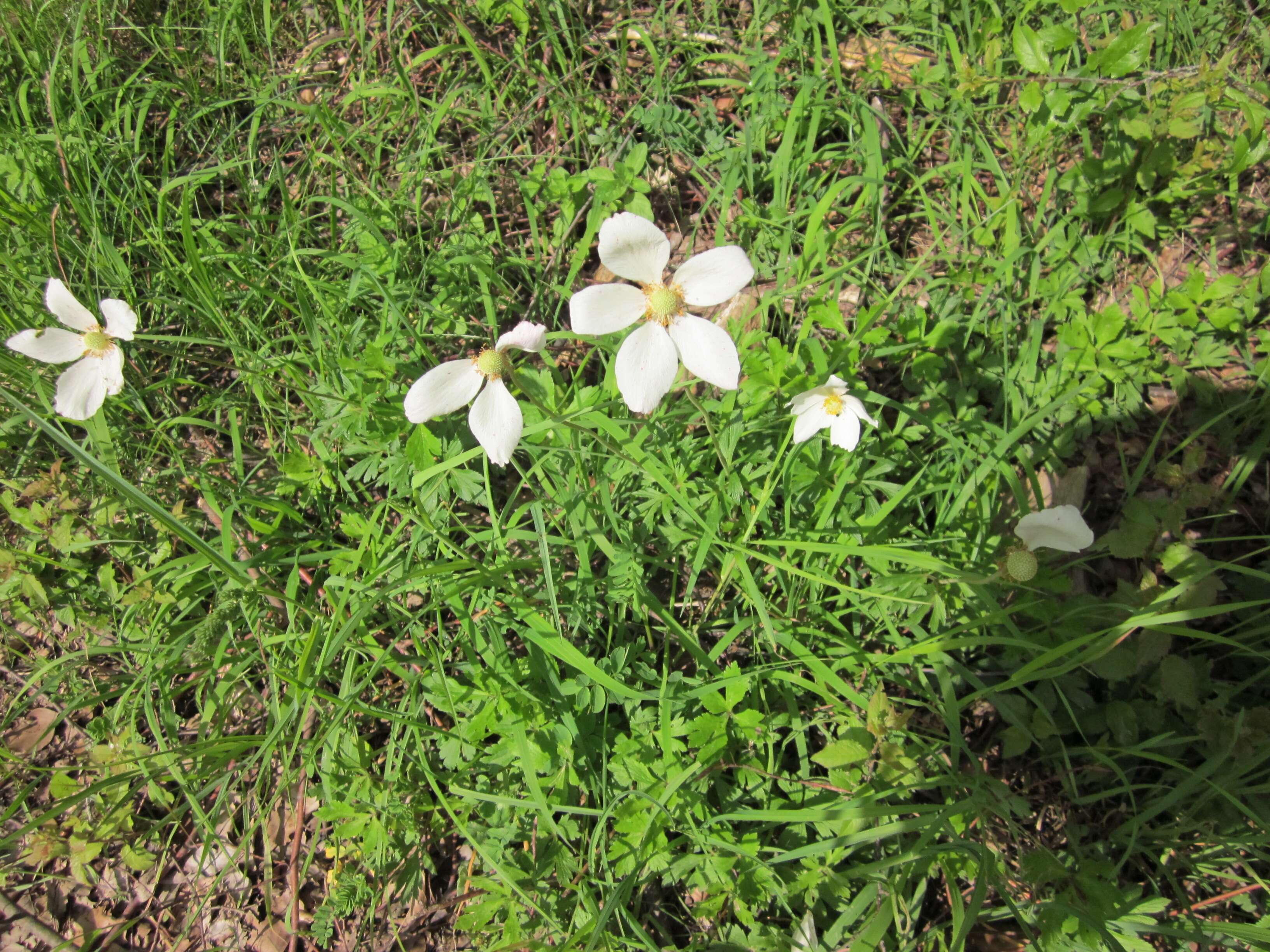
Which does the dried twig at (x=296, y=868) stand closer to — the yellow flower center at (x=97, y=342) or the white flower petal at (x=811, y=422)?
the yellow flower center at (x=97, y=342)

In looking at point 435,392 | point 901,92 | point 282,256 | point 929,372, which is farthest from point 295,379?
point 901,92

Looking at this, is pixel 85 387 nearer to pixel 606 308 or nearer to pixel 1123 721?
pixel 606 308

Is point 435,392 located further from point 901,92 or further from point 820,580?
point 901,92

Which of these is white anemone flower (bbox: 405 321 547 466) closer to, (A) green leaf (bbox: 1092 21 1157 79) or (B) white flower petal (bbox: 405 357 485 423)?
(B) white flower petal (bbox: 405 357 485 423)

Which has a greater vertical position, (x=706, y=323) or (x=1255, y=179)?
(x=706, y=323)

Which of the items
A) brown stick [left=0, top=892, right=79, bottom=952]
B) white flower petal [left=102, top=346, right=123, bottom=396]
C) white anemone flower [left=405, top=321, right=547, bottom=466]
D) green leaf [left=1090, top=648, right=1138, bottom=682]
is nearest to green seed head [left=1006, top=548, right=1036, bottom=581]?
green leaf [left=1090, top=648, right=1138, bottom=682]

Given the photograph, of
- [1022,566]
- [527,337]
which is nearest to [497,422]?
[527,337]

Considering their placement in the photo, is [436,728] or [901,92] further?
[901,92]
